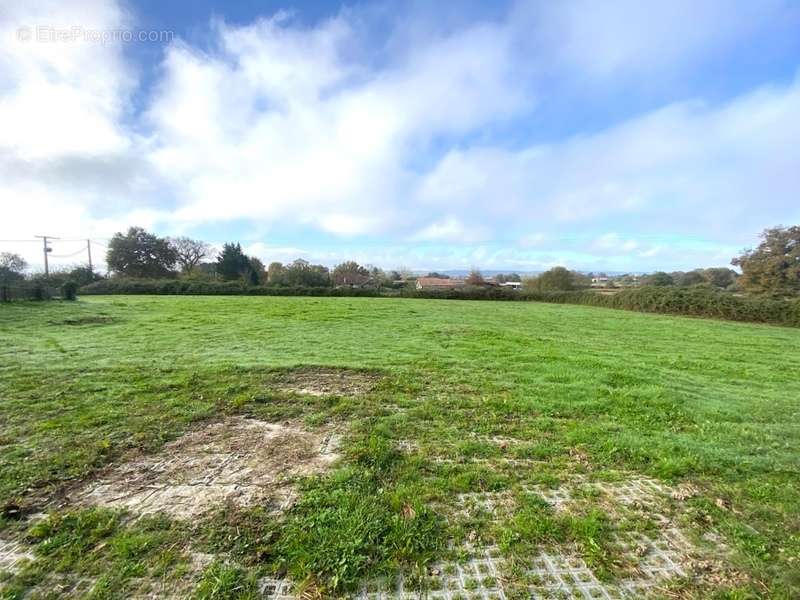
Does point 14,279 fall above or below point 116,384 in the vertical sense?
above

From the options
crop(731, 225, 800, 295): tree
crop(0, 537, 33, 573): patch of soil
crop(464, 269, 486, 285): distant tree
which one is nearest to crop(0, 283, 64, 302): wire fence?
crop(0, 537, 33, 573): patch of soil

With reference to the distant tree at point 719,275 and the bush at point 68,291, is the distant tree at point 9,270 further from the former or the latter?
the distant tree at point 719,275

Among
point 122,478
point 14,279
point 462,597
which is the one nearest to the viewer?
point 462,597

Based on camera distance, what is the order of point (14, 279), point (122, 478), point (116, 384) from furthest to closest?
point (14, 279) < point (116, 384) < point (122, 478)

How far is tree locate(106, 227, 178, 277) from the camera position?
37.8 m

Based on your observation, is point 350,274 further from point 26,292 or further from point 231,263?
point 26,292

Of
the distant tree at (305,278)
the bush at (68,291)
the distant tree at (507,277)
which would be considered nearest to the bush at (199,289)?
the distant tree at (305,278)

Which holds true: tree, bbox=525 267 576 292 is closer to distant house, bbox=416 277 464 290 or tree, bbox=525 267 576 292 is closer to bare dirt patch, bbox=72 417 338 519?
distant house, bbox=416 277 464 290

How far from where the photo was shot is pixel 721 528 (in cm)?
217

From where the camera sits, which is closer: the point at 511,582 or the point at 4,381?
the point at 511,582

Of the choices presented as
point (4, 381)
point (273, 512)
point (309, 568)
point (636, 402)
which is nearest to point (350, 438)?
point (273, 512)

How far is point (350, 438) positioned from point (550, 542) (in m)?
1.88

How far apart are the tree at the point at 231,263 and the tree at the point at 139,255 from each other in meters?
5.91

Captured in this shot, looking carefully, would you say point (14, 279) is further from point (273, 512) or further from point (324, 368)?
point (273, 512)
